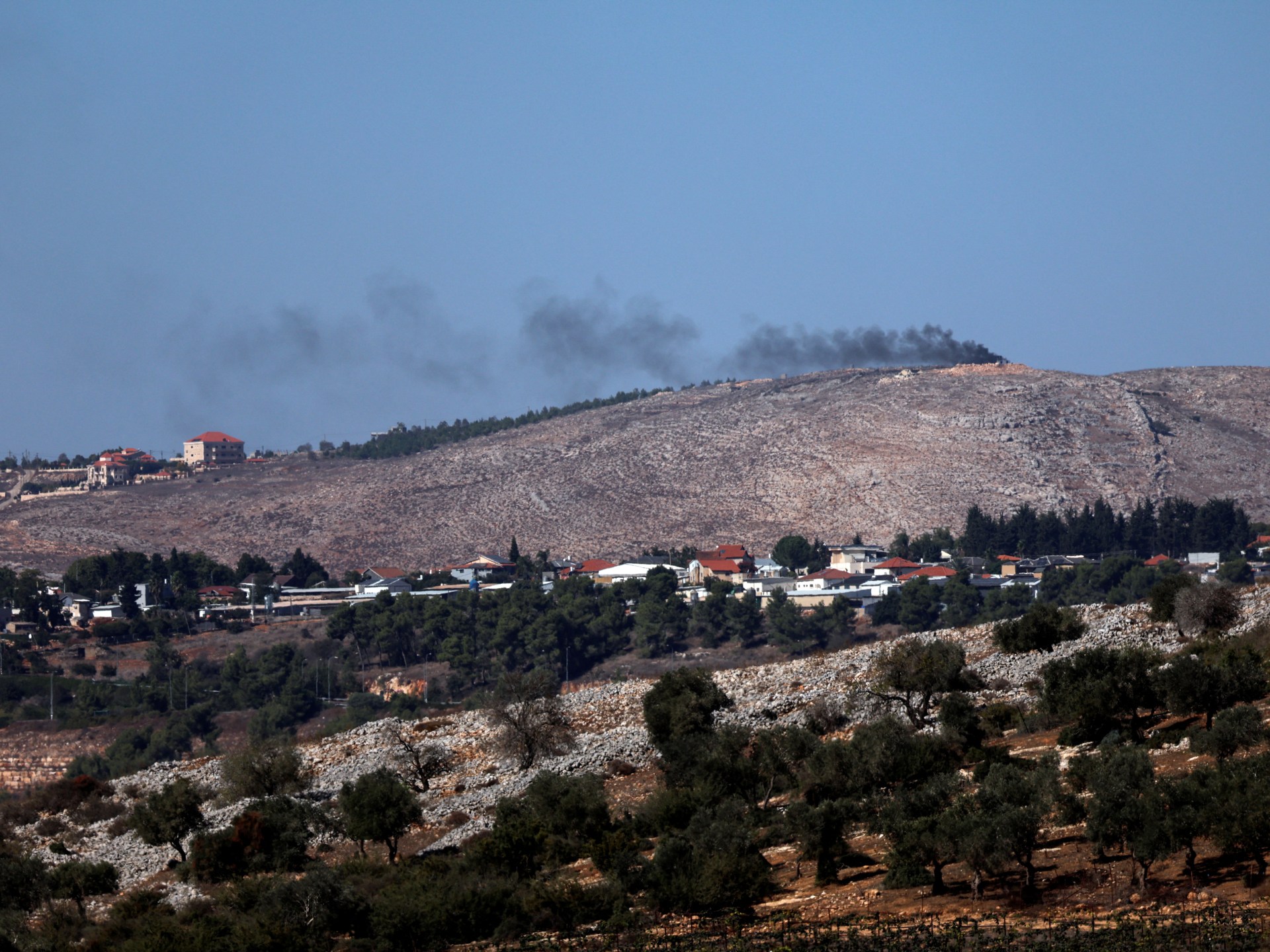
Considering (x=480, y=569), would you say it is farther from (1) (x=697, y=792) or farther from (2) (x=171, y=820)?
(1) (x=697, y=792)

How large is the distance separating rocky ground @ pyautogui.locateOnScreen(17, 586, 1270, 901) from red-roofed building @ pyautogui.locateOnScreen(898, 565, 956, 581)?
45892 mm

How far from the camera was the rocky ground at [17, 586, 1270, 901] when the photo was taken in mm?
35750

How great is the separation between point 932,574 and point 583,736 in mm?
61588

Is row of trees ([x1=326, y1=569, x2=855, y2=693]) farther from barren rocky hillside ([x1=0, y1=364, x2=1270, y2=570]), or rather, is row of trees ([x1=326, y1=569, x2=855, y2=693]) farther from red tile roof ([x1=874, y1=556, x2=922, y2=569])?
barren rocky hillside ([x1=0, y1=364, x2=1270, y2=570])

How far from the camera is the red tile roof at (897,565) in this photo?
4099 inches

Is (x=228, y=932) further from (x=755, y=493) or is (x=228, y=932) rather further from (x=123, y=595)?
(x=755, y=493)

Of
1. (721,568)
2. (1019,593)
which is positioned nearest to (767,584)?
(721,568)

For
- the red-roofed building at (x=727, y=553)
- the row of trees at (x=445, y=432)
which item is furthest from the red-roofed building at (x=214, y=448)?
the red-roofed building at (x=727, y=553)

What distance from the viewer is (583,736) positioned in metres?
41.3

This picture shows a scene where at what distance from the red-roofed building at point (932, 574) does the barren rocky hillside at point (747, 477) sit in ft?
80.0

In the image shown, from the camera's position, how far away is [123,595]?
101438 millimetres

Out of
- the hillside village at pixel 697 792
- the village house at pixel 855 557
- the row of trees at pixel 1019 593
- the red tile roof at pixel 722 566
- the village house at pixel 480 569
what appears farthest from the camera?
the village house at pixel 480 569

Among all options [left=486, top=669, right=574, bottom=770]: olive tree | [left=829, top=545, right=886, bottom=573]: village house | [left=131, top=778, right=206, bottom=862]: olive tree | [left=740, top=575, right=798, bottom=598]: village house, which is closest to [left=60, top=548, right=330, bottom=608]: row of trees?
[left=740, top=575, right=798, bottom=598]: village house

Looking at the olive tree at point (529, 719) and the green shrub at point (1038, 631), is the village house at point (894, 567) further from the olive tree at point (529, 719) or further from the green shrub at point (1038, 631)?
the olive tree at point (529, 719)
